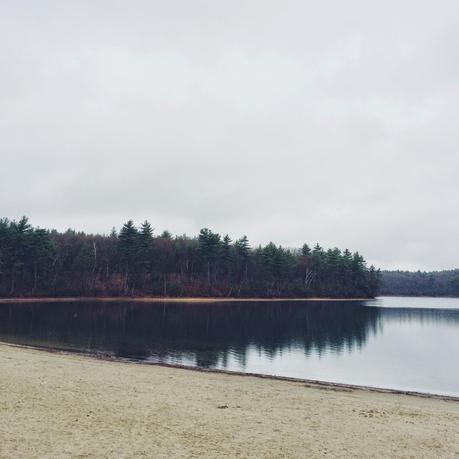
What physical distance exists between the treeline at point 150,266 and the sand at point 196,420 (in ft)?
302

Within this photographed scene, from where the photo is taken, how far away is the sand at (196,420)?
11.3 m

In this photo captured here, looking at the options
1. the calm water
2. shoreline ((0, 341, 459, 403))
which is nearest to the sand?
shoreline ((0, 341, 459, 403))

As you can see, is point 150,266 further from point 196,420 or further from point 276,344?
point 196,420

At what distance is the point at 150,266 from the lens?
128750mm

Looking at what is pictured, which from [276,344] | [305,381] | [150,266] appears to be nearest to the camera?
[305,381]

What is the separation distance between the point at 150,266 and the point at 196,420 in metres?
117

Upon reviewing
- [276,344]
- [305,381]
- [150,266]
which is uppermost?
[150,266]

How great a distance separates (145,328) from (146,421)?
3946 cm

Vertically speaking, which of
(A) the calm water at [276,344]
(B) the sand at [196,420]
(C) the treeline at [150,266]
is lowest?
(A) the calm water at [276,344]

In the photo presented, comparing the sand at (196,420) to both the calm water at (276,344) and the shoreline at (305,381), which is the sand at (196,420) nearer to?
the shoreline at (305,381)

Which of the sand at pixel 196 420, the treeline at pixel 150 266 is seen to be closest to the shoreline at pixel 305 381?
the sand at pixel 196 420

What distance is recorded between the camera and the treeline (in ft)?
348

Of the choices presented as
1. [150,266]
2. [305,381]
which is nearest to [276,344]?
[305,381]

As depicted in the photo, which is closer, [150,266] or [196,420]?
[196,420]
